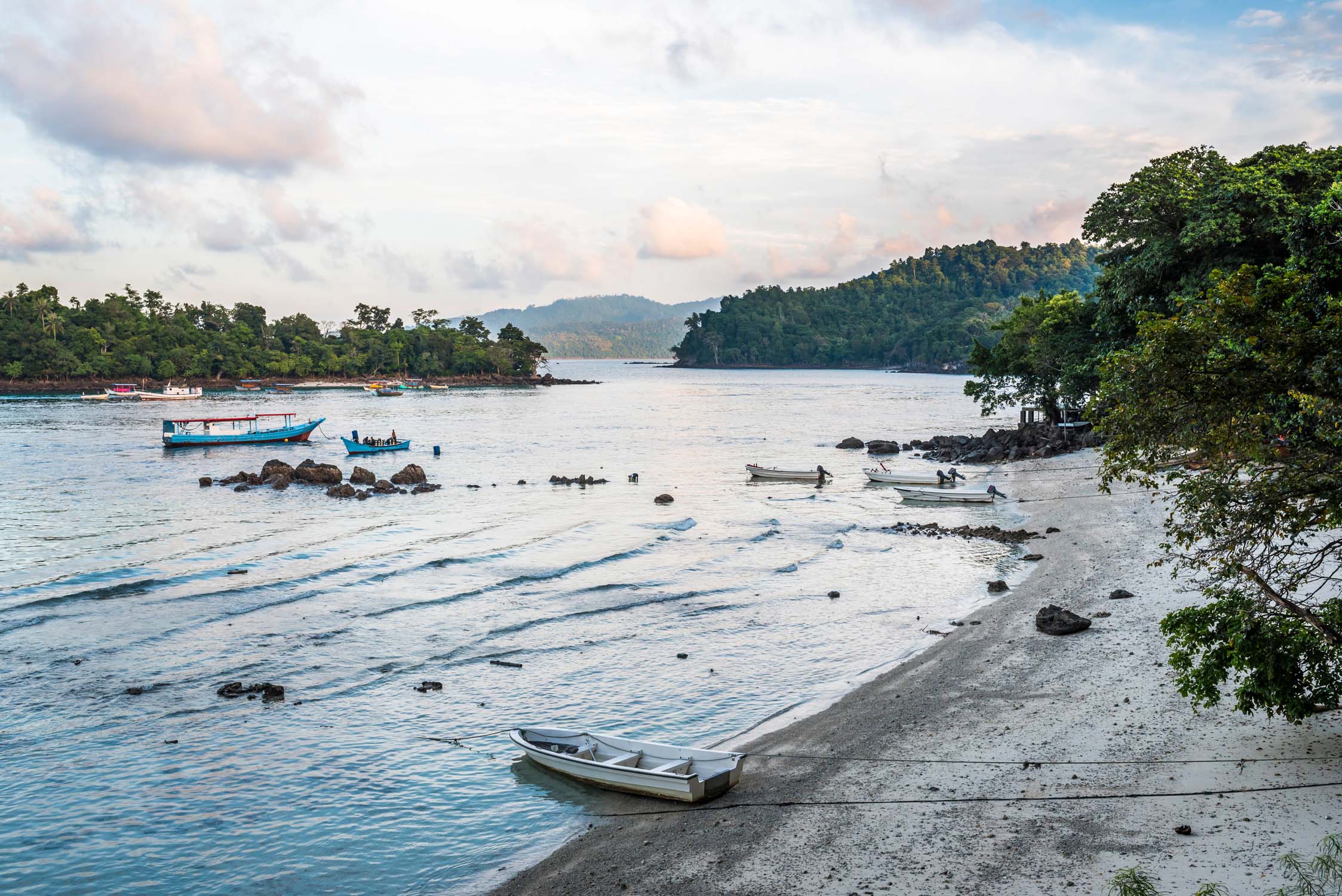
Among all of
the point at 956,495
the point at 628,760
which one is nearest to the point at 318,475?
the point at 956,495

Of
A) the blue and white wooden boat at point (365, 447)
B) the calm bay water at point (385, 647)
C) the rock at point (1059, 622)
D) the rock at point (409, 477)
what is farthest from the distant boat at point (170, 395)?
the rock at point (1059, 622)

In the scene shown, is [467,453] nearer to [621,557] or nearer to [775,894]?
[621,557]

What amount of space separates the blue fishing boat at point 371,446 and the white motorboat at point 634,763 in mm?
49913

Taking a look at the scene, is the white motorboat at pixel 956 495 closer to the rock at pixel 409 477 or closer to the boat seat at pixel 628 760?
the rock at pixel 409 477

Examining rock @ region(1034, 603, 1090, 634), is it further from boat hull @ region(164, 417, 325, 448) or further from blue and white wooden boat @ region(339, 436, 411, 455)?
boat hull @ region(164, 417, 325, 448)

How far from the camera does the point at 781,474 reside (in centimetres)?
4750

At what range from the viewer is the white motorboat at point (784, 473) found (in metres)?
46.9

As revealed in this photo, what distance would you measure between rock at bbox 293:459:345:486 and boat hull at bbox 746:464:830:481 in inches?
884

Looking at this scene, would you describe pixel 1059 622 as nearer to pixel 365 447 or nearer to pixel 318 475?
pixel 318 475

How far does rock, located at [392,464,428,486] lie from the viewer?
152ft

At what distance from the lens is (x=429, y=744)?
45.3 feet

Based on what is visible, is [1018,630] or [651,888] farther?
[1018,630]

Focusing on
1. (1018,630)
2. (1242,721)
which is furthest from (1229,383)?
(1018,630)

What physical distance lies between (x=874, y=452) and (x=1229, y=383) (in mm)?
49206
